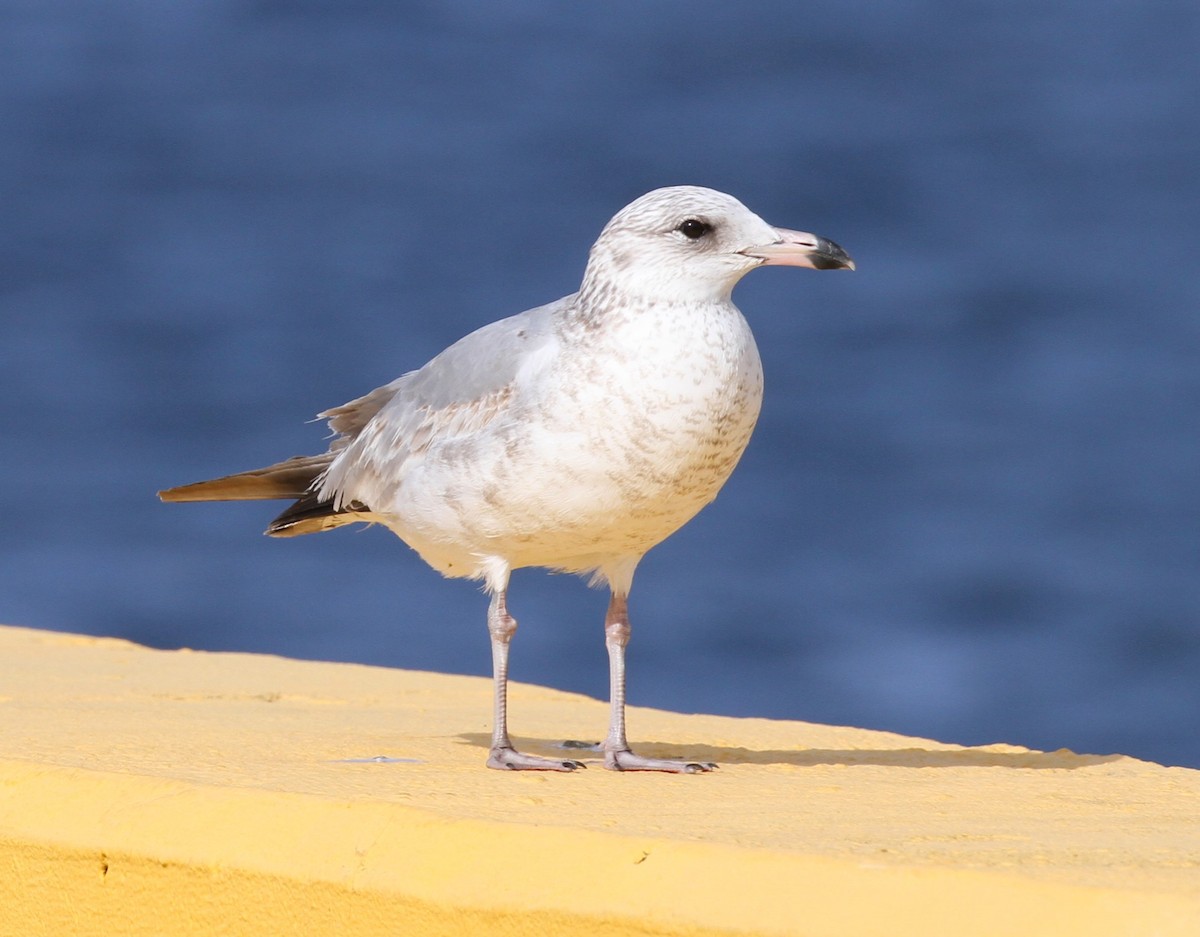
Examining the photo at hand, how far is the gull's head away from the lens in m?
4.19

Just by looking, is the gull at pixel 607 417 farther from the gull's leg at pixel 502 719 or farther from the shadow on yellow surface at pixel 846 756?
the shadow on yellow surface at pixel 846 756

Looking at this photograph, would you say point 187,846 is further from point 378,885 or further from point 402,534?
point 402,534

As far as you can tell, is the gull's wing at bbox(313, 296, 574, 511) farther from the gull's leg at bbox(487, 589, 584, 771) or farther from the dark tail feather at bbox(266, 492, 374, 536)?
the gull's leg at bbox(487, 589, 584, 771)

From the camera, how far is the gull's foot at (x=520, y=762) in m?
4.16

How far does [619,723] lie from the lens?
14.5ft

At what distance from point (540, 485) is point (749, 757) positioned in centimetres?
106

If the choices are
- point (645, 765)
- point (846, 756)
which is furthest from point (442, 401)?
point (846, 756)

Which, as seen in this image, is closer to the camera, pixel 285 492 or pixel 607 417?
pixel 607 417

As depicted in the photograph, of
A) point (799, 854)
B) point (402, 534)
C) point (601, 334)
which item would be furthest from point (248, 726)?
point (799, 854)

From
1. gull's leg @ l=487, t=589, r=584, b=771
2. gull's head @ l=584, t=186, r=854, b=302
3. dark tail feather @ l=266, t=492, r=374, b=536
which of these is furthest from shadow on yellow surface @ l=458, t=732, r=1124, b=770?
gull's head @ l=584, t=186, r=854, b=302

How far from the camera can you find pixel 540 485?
13.5 ft

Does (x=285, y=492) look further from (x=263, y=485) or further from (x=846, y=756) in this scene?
(x=846, y=756)

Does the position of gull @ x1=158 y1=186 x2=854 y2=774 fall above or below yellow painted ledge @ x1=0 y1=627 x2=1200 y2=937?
above

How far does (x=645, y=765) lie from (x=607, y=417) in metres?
0.87
